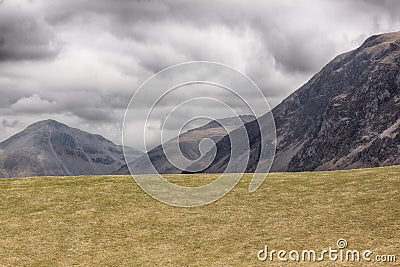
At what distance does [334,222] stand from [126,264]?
1966cm

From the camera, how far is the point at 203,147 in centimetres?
2914

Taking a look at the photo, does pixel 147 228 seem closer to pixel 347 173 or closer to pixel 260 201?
pixel 260 201

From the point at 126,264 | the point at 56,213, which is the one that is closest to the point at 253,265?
the point at 126,264
